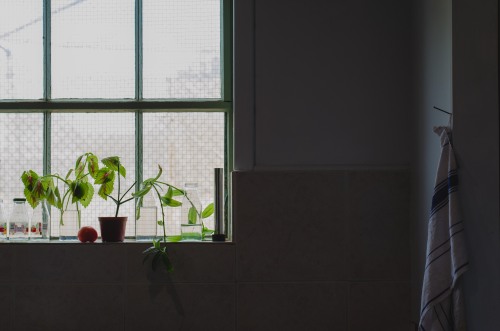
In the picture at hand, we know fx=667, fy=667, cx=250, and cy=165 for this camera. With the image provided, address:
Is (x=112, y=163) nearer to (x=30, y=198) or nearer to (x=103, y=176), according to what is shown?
Answer: (x=103, y=176)

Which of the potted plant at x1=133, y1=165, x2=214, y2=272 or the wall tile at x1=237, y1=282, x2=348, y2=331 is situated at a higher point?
the potted plant at x1=133, y1=165, x2=214, y2=272

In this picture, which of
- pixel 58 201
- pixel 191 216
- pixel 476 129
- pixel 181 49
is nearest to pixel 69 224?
pixel 58 201

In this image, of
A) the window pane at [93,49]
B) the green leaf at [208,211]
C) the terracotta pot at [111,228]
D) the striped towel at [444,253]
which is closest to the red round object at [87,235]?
the terracotta pot at [111,228]

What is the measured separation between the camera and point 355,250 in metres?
2.16

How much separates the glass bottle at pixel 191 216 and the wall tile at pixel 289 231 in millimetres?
164

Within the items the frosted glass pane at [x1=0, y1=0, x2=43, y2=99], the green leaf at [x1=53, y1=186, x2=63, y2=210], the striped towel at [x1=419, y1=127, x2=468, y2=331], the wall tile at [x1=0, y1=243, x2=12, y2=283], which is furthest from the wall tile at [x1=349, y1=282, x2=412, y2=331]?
the frosted glass pane at [x1=0, y1=0, x2=43, y2=99]

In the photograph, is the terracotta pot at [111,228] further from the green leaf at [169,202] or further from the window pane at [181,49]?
the window pane at [181,49]

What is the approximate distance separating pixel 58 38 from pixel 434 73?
4.26ft

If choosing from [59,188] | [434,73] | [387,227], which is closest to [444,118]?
[434,73]

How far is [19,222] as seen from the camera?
228 cm

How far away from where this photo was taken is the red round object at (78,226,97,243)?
2209 millimetres

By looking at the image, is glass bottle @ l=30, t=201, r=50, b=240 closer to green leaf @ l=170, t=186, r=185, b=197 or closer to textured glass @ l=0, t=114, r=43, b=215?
textured glass @ l=0, t=114, r=43, b=215

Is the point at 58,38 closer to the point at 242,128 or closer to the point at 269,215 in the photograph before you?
the point at 242,128

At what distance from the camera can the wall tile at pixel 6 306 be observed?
7.13 ft
